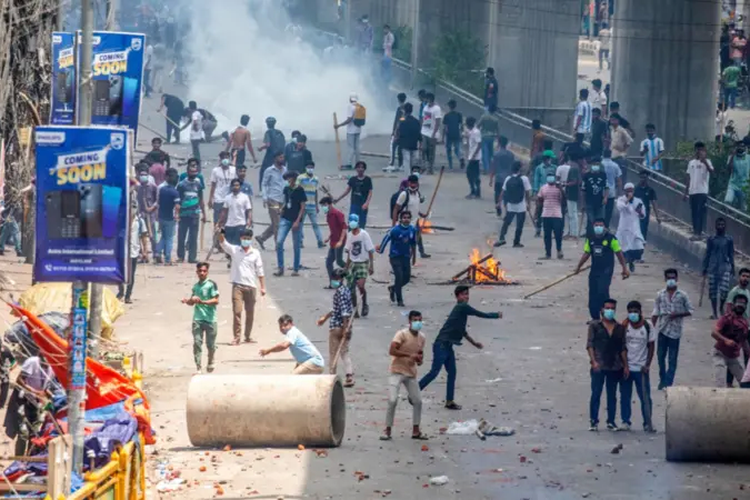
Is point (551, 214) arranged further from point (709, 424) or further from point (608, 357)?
point (709, 424)

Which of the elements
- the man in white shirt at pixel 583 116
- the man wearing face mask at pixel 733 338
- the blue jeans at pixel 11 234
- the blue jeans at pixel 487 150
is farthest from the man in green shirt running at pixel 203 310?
the man in white shirt at pixel 583 116

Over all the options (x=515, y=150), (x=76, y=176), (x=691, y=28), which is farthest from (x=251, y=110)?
(x=76, y=176)

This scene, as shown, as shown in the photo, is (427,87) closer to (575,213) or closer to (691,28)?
(691,28)

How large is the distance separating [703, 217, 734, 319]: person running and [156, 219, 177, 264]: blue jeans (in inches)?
357

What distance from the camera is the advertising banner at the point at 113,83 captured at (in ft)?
63.1

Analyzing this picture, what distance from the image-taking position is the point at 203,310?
20.7 m

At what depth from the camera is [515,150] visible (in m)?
39.1

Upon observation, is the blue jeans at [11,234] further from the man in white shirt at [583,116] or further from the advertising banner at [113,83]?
the man in white shirt at [583,116]

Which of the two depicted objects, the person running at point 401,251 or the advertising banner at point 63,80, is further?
the person running at point 401,251

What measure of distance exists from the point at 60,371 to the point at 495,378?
21.7 ft

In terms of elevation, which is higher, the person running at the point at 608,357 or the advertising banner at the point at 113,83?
the advertising banner at the point at 113,83

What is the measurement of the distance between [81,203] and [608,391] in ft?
24.3

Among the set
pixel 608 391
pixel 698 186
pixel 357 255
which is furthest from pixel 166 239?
pixel 608 391

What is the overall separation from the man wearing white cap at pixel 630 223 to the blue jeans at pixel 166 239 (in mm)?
7319
